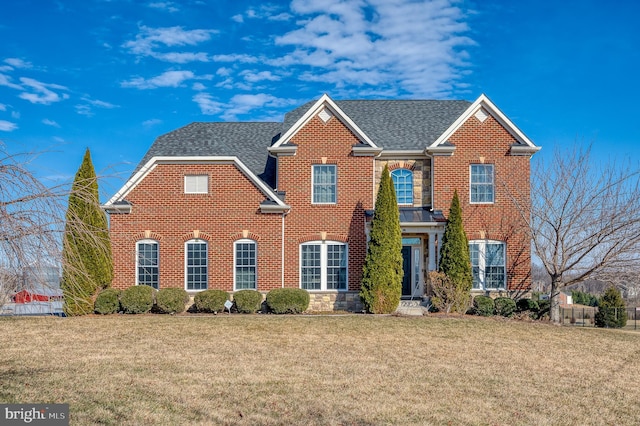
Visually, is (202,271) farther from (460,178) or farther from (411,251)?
(460,178)

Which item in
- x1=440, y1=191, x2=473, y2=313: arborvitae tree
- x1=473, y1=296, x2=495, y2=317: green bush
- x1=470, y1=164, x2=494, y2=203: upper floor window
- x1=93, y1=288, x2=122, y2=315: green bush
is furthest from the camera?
x1=470, y1=164, x2=494, y2=203: upper floor window

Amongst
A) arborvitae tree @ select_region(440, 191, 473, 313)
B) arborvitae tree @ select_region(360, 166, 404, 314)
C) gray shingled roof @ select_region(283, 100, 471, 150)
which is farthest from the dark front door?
gray shingled roof @ select_region(283, 100, 471, 150)

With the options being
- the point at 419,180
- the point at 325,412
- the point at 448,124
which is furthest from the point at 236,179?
the point at 325,412

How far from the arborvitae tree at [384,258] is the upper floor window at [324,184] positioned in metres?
2.22

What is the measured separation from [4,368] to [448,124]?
20.0 metres

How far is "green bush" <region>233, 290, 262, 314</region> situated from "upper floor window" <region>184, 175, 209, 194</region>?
4.29 meters

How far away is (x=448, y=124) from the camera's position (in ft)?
89.3

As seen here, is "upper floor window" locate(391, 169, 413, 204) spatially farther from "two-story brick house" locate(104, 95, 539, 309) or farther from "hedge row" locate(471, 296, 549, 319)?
"hedge row" locate(471, 296, 549, 319)

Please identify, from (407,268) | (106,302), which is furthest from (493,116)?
(106,302)

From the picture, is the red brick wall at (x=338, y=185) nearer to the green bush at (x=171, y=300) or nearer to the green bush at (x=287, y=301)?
the green bush at (x=287, y=301)

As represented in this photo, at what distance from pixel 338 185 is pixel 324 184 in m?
0.56

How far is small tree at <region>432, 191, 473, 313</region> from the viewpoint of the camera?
2289 cm

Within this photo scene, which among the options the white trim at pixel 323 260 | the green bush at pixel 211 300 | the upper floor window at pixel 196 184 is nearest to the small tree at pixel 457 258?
the white trim at pixel 323 260

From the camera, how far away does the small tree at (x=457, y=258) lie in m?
22.9
